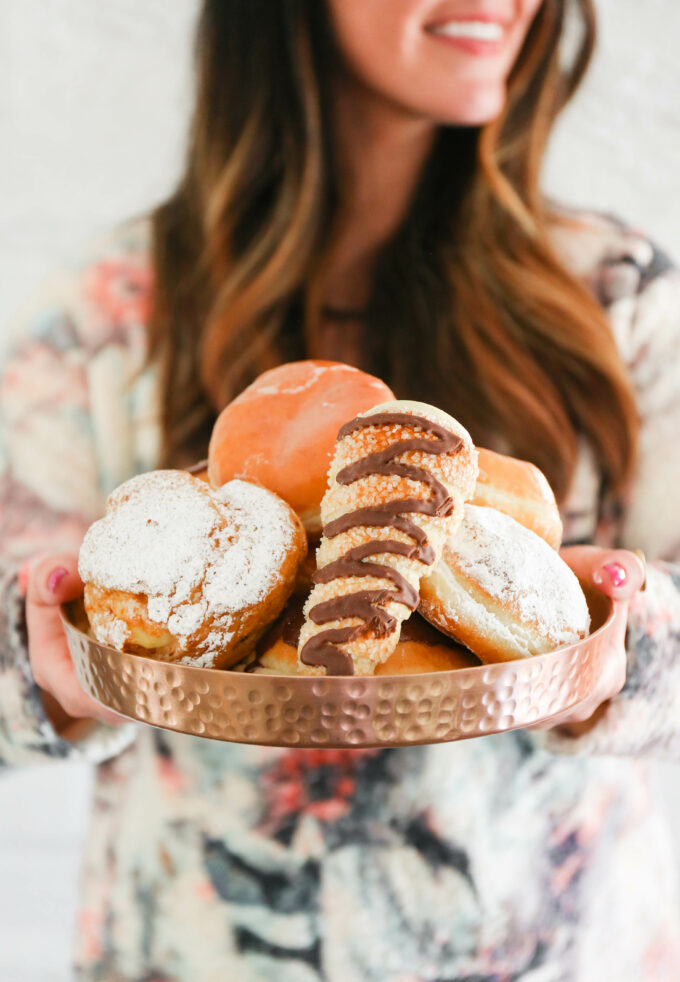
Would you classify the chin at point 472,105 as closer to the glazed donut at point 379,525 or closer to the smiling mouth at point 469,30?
the smiling mouth at point 469,30

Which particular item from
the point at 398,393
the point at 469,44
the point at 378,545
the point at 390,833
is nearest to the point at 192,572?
the point at 378,545

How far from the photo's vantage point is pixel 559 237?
3.42 ft

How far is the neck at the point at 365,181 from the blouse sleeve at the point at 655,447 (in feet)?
0.94

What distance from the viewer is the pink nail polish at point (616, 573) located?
1.65 ft

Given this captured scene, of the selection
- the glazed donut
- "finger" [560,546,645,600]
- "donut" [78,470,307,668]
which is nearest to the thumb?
"donut" [78,470,307,668]

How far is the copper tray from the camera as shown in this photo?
1.17 feet

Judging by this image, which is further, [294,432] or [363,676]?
[294,432]

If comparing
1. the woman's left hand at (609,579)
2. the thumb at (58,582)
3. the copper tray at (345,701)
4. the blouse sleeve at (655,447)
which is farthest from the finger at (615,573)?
the thumb at (58,582)

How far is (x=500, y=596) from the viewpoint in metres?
0.40

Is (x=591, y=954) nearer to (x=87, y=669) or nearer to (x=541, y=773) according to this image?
(x=541, y=773)

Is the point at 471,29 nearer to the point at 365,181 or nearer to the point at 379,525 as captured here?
the point at 365,181

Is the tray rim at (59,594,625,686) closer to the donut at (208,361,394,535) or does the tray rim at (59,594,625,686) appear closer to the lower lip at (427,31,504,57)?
the donut at (208,361,394,535)

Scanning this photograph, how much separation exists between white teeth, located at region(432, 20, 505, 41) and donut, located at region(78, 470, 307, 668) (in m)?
0.65

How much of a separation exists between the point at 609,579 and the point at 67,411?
0.73 meters
